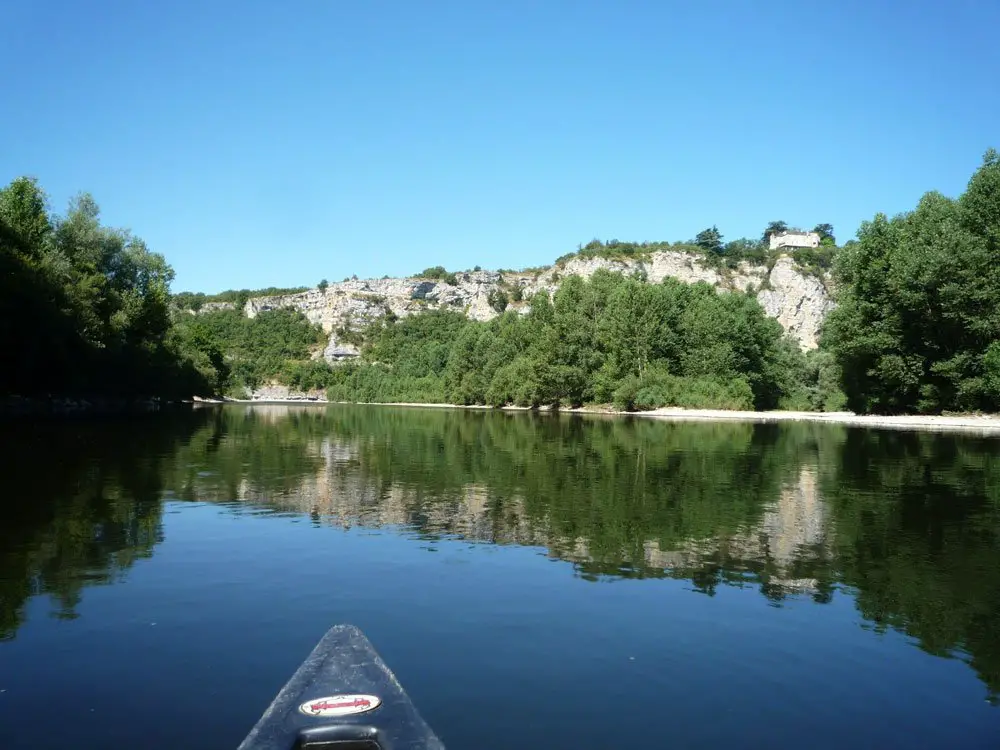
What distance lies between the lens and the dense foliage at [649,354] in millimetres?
80062

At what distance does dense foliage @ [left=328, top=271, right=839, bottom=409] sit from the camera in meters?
80.1

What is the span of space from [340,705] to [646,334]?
3084 inches

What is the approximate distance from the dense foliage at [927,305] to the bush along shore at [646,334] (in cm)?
13

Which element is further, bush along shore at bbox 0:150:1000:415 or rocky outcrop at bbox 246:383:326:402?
rocky outcrop at bbox 246:383:326:402

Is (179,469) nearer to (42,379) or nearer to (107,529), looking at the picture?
(107,529)

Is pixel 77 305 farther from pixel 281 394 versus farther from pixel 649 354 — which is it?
pixel 281 394

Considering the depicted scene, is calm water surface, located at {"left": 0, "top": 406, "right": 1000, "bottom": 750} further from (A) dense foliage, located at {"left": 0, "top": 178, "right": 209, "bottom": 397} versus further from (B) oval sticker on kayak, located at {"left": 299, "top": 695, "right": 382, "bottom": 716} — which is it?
(A) dense foliage, located at {"left": 0, "top": 178, "right": 209, "bottom": 397}

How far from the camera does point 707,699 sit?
6.78 metres

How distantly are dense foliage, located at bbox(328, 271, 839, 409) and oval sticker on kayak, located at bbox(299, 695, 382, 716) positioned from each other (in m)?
74.3

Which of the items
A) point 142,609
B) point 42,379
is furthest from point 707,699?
point 42,379

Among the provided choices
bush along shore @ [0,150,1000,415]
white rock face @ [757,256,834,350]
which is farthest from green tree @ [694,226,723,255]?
bush along shore @ [0,150,1000,415]

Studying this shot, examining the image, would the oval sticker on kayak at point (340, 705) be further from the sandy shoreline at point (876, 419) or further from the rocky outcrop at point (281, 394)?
the rocky outcrop at point (281, 394)

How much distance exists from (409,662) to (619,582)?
412cm

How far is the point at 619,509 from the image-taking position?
53.5ft
